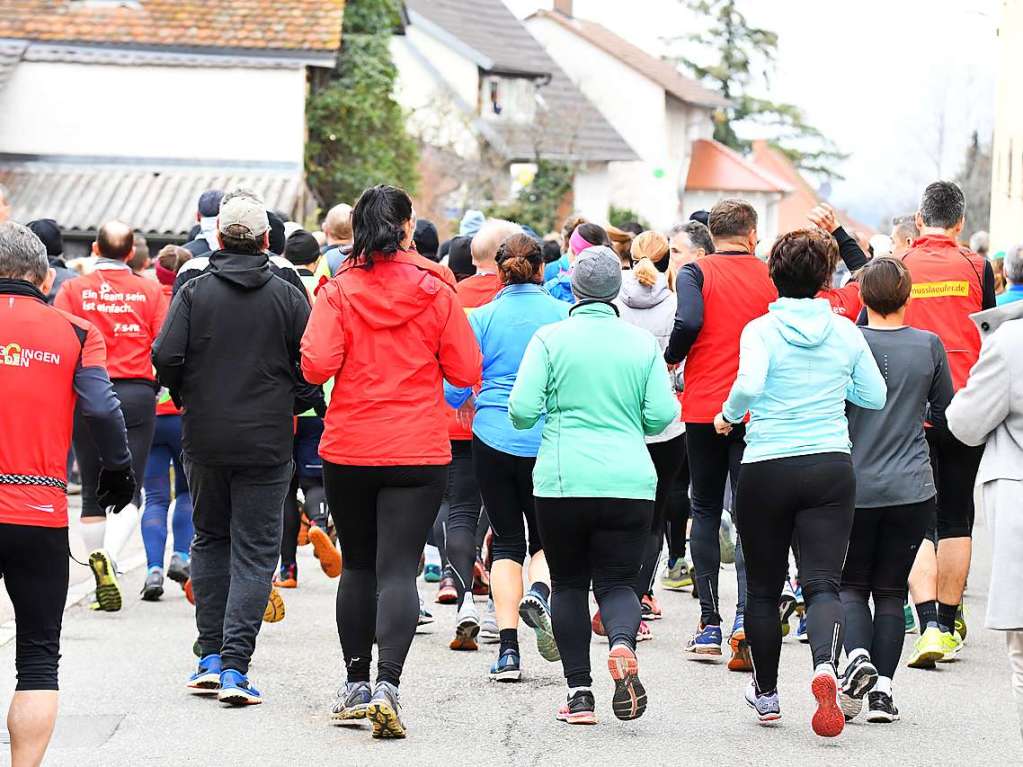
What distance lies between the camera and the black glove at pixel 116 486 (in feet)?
21.4

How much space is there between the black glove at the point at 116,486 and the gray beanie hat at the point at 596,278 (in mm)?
2152

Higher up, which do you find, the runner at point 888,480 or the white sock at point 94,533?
the runner at point 888,480

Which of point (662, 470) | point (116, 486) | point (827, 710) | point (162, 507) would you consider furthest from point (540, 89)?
point (116, 486)

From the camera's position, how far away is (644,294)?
10133 mm

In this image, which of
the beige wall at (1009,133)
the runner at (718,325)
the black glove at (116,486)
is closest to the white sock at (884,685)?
the runner at (718,325)

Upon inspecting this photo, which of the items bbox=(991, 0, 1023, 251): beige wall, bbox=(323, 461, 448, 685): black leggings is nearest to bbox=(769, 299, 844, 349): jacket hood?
bbox=(323, 461, 448, 685): black leggings

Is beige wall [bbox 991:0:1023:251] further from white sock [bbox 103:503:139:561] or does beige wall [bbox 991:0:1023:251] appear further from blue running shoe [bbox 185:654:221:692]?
blue running shoe [bbox 185:654:221:692]

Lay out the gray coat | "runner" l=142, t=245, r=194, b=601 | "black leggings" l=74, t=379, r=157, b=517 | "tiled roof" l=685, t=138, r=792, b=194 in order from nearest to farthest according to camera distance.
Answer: the gray coat → "black leggings" l=74, t=379, r=157, b=517 → "runner" l=142, t=245, r=194, b=601 → "tiled roof" l=685, t=138, r=792, b=194

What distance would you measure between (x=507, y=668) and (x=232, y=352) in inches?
81.2

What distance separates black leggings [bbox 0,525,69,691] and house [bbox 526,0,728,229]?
60351 millimetres

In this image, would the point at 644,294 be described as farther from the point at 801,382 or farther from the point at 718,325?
the point at 801,382

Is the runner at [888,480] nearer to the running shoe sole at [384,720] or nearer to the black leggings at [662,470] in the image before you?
the black leggings at [662,470]

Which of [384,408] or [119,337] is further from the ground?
[384,408]

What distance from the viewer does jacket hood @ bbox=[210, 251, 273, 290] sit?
304 inches
